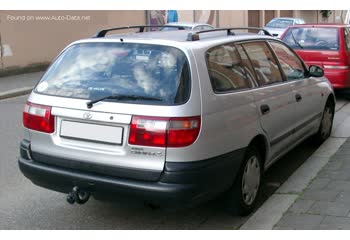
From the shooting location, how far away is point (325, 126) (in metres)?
6.25

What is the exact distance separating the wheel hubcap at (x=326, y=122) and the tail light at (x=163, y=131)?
3.28 metres

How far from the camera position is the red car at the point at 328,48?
911 cm

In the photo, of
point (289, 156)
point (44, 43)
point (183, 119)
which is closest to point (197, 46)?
point (183, 119)

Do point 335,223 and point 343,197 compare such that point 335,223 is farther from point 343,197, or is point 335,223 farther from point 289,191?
point 289,191

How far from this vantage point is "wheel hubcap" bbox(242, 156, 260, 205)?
399 centimetres

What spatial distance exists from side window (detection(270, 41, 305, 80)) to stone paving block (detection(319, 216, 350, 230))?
1.63m

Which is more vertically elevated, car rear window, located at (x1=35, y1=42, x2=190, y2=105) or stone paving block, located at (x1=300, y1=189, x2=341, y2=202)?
car rear window, located at (x1=35, y1=42, x2=190, y2=105)

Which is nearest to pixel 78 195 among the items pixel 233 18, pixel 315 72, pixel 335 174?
pixel 335 174

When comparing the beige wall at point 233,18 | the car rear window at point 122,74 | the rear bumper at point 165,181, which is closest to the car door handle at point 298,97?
the rear bumper at point 165,181

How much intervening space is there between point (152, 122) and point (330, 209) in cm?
175

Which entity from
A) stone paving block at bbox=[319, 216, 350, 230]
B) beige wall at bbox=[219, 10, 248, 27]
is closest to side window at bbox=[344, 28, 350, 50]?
stone paving block at bbox=[319, 216, 350, 230]

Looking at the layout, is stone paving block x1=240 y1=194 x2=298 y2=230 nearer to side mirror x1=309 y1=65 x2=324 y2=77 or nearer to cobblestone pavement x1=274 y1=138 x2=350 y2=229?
cobblestone pavement x1=274 y1=138 x2=350 y2=229

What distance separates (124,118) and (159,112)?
256 millimetres

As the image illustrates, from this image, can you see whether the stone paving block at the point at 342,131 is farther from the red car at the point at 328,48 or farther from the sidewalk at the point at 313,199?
the red car at the point at 328,48
